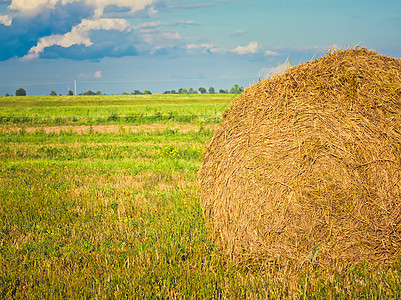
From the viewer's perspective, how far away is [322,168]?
430 centimetres

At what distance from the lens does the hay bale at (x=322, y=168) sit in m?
4.23

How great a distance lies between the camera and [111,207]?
675 cm

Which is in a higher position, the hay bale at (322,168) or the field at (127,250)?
the hay bale at (322,168)

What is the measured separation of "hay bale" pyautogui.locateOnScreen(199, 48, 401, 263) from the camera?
4.23 metres

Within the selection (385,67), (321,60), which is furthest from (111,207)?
(385,67)

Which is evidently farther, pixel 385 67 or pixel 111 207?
pixel 111 207

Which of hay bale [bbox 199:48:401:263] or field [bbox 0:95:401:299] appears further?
hay bale [bbox 199:48:401:263]

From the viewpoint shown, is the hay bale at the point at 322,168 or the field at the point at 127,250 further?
the hay bale at the point at 322,168

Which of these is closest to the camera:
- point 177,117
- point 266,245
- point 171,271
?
point 171,271

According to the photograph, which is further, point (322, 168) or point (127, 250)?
point (127, 250)

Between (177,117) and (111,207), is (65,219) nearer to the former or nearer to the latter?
(111,207)

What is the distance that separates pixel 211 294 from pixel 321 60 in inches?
141

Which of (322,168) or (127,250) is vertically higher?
(322,168)

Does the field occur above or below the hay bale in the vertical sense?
below
